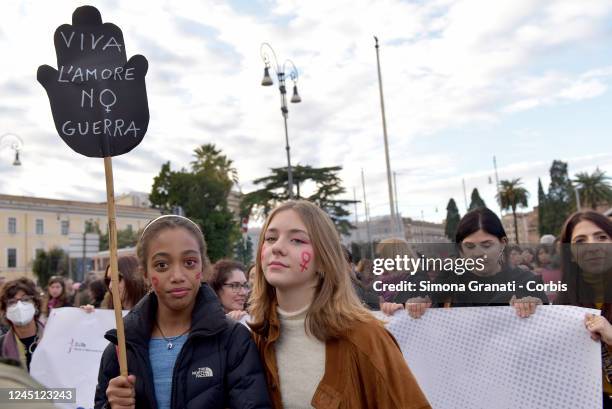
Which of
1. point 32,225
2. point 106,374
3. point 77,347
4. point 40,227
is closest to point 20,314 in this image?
point 77,347

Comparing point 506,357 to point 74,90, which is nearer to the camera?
point 74,90

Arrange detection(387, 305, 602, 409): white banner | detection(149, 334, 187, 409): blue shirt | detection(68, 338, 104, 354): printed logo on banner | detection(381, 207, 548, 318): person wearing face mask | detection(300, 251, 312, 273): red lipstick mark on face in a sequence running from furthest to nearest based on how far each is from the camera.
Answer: detection(68, 338, 104, 354): printed logo on banner → detection(381, 207, 548, 318): person wearing face mask → detection(387, 305, 602, 409): white banner → detection(300, 251, 312, 273): red lipstick mark on face → detection(149, 334, 187, 409): blue shirt

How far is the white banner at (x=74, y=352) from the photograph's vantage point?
16.1ft

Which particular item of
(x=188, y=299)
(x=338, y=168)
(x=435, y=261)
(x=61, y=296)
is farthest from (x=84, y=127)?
(x=338, y=168)

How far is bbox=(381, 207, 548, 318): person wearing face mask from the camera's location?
10.8 ft

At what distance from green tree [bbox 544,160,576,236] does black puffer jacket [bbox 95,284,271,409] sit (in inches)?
2336

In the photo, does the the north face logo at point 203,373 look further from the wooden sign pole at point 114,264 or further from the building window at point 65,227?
the building window at point 65,227

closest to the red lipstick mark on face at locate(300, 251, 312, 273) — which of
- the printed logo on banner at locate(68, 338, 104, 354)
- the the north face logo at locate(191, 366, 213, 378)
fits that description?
the the north face logo at locate(191, 366, 213, 378)

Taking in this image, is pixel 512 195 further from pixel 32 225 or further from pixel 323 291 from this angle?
pixel 323 291

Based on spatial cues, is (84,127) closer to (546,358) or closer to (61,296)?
(546,358)

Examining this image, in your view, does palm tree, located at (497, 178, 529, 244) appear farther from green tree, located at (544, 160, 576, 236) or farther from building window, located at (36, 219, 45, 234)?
building window, located at (36, 219, 45, 234)

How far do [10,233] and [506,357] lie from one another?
69.3 m

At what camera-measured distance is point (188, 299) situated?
2.53 m

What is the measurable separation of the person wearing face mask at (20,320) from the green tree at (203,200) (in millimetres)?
45828
